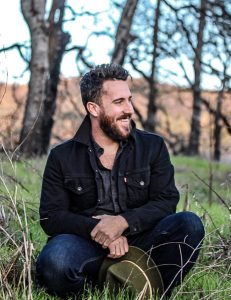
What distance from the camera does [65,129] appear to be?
29.5 meters

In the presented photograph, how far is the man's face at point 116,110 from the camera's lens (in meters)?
4.39

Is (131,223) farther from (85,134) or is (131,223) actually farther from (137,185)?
(85,134)

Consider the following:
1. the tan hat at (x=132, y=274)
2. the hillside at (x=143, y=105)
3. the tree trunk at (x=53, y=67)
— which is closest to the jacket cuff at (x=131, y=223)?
the tan hat at (x=132, y=274)

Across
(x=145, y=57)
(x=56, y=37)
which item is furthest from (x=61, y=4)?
(x=145, y=57)

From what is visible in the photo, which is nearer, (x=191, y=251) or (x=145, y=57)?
(x=191, y=251)

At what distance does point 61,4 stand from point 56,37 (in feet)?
2.79

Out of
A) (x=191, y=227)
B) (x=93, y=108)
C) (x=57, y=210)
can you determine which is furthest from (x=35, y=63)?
(x=191, y=227)

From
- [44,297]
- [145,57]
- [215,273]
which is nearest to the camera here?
[44,297]

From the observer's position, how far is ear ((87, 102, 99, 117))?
14.8ft

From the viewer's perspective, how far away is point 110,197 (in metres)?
4.39

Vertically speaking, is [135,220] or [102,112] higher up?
[102,112]

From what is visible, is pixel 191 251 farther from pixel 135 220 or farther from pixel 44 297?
pixel 44 297

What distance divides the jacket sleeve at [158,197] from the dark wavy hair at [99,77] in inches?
20.9

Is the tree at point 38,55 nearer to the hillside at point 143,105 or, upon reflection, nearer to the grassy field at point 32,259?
the hillside at point 143,105
